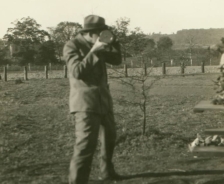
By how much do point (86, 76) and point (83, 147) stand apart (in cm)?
73

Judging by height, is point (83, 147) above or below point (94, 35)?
below

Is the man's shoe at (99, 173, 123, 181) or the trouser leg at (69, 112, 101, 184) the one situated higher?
the trouser leg at (69, 112, 101, 184)

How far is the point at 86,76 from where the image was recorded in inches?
172

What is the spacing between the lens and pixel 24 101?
1442 centimetres

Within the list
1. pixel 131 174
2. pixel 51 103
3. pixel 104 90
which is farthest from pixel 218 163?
pixel 51 103

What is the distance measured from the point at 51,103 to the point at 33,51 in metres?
38.1

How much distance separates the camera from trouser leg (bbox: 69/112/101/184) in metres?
4.34

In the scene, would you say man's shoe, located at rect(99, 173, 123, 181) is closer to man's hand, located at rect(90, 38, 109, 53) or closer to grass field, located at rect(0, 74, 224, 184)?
grass field, located at rect(0, 74, 224, 184)

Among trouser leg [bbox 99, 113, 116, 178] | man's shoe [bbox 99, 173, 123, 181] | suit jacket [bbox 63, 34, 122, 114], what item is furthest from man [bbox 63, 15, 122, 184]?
man's shoe [bbox 99, 173, 123, 181]

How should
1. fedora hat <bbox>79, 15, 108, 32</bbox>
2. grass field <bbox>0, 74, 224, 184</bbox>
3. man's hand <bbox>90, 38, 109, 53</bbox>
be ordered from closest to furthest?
man's hand <bbox>90, 38, 109, 53</bbox> < fedora hat <bbox>79, 15, 108, 32</bbox> < grass field <bbox>0, 74, 224, 184</bbox>

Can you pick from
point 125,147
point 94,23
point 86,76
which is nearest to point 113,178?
point 86,76

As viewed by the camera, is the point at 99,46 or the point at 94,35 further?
the point at 94,35

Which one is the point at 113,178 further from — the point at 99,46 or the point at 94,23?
the point at 94,23

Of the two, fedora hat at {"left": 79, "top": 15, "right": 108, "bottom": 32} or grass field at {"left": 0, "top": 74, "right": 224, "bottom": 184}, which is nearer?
fedora hat at {"left": 79, "top": 15, "right": 108, "bottom": 32}
